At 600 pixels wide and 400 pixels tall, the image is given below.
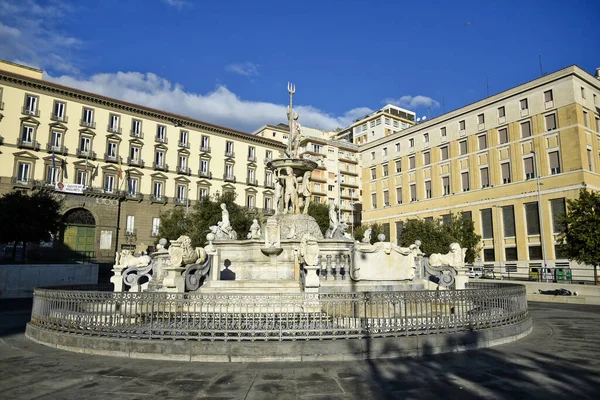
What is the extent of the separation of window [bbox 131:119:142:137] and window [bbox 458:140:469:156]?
39573 mm

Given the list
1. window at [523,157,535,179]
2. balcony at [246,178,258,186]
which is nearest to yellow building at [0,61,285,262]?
balcony at [246,178,258,186]

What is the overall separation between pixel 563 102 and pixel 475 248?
17114mm

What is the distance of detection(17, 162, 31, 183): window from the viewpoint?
41.8 metres

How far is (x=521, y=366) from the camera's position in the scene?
716cm

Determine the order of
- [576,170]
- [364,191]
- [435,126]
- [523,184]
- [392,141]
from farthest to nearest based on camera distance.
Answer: [364,191]
[392,141]
[435,126]
[523,184]
[576,170]

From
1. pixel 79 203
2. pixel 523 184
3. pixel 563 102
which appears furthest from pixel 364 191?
pixel 79 203

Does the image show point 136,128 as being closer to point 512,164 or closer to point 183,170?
point 183,170

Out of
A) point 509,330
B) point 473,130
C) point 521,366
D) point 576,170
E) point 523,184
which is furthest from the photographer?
point 473,130

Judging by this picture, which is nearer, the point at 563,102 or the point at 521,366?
the point at 521,366

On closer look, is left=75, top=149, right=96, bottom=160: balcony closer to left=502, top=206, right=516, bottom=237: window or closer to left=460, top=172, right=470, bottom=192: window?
left=460, top=172, right=470, bottom=192: window

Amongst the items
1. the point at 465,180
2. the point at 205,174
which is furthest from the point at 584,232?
the point at 205,174

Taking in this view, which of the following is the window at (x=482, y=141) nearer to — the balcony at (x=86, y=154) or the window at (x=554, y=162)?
the window at (x=554, y=162)

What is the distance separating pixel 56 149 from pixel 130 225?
11291 mm

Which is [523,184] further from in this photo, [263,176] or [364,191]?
[263,176]
